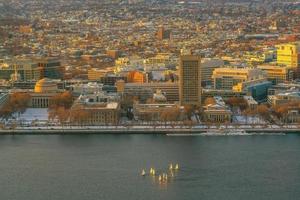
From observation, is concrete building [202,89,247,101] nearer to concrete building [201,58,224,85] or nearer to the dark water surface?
concrete building [201,58,224,85]

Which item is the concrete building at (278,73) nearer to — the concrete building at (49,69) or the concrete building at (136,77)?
the concrete building at (136,77)

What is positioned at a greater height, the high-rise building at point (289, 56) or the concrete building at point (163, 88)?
the high-rise building at point (289, 56)

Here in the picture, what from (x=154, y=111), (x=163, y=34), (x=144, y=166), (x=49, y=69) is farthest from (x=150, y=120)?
(x=163, y=34)

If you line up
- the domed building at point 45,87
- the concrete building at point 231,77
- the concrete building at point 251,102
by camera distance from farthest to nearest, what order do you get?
the concrete building at point 231,77, the domed building at point 45,87, the concrete building at point 251,102

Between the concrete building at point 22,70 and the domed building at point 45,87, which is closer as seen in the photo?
the domed building at point 45,87

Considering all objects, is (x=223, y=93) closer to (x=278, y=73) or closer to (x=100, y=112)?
(x=278, y=73)

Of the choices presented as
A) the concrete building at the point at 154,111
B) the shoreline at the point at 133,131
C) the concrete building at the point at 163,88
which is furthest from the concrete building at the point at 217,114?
the concrete building at the point at 163,88

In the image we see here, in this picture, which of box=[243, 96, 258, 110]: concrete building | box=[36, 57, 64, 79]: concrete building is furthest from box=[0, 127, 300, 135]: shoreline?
box=[36, 57, 64, 79]: concrete building
